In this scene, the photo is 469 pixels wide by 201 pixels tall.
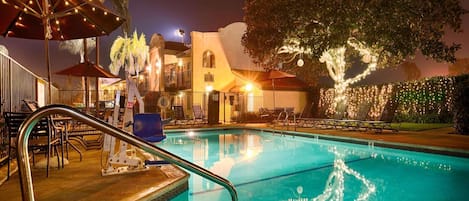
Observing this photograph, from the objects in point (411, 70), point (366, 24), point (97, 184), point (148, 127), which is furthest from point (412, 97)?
point (411, 70)

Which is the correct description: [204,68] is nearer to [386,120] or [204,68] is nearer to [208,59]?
[208,59]

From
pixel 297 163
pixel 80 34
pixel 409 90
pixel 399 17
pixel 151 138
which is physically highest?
pixel 399 17

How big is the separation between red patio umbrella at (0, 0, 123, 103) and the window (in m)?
13.3

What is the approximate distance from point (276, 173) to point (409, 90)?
39.2 feet

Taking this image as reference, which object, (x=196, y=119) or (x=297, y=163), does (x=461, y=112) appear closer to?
(x=297, y=163)

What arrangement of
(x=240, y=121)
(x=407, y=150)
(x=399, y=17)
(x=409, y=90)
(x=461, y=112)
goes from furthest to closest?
(x=240, y=121) → (x=409, y=90) → (x=399, y=17) → (x=461, y=112) → (x=407, y=150)

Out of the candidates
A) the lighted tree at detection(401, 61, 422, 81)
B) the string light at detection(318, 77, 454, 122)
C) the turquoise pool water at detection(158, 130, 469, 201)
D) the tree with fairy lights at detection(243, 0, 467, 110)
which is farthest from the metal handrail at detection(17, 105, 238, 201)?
the lighted tree at detection(401, 61, 422, 81)

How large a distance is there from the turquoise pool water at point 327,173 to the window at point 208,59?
11013 mm

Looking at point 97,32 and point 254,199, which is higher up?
point 97,32

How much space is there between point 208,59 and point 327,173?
15.0 m

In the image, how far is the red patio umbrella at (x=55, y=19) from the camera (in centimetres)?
505

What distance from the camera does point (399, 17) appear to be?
449 inches

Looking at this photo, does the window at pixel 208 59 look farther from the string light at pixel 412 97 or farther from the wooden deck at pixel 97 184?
the wooden deck at pixel 97 184

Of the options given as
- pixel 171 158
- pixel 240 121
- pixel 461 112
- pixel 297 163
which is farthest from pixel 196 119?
pixel 171 158
